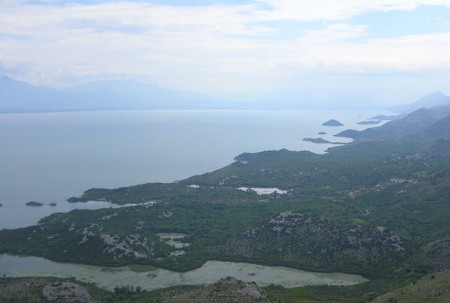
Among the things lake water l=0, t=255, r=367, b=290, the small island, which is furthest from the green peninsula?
the small island

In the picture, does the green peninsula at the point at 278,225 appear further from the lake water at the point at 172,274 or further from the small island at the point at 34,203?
the small island at the point at 34,203

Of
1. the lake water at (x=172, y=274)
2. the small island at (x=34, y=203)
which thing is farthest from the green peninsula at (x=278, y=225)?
the small island at (x=34, y=203)

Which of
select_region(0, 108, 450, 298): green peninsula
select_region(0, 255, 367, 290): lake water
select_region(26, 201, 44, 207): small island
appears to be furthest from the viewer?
select_region(26, 201, 44, 207): small island

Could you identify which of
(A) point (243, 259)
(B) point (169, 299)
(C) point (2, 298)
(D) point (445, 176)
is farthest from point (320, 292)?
(D) point (445, 176)

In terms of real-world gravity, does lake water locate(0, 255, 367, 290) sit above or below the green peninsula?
below

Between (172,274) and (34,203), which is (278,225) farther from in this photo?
(34,203)

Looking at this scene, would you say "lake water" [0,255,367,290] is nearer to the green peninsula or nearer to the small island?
the green peninsula

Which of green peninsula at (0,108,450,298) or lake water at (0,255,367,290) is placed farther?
green peninsula at (0,108,450,298)

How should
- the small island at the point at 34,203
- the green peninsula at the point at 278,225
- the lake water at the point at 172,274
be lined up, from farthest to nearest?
the small island at the point at 34,203 → the green peninsula at the point at 278,225 → the lake water at the point at 172,274
